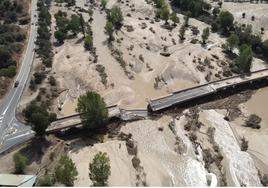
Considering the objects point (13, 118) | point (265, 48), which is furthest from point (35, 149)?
point (265, 48)

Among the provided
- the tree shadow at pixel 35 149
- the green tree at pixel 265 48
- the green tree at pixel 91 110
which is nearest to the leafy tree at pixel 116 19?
the green tree at pixel 265 48

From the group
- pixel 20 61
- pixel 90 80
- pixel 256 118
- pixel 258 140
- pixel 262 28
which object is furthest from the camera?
pixel 262 28

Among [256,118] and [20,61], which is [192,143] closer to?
[256,118]

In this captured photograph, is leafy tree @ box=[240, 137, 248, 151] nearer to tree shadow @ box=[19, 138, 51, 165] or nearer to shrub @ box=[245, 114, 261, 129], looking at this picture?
shrub @ box=[245, 114, 261, 129]

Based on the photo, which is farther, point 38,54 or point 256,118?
point 38,54

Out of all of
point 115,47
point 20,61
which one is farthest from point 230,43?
point 20,61

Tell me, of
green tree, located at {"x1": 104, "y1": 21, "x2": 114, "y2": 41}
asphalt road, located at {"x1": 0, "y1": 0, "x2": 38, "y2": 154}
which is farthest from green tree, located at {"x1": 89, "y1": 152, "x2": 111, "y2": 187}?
green tree, located at {"x1": 104, "y1": 21, "x2": 114, "y2": 41}
